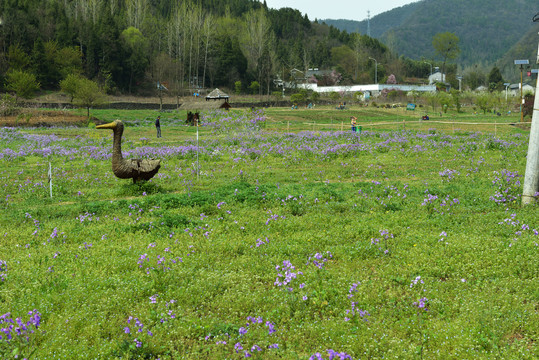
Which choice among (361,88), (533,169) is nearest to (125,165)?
(533,169)

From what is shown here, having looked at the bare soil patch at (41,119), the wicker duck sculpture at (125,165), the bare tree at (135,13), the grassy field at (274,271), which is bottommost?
the grassy field at (274,271)

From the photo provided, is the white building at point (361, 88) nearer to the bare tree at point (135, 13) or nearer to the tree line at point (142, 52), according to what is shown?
Answer: the tree line at point (142, 52)

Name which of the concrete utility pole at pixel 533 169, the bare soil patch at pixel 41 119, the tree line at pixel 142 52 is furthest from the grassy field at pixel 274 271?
the tree line at pixel 142 52

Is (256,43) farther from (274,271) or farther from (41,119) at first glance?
(274,271)

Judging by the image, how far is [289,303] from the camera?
6418 millimetres

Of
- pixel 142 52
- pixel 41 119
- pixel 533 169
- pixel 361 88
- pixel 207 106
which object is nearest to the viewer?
pixel 533 169

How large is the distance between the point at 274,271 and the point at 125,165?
24.2 ft

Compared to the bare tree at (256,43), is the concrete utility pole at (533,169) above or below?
below

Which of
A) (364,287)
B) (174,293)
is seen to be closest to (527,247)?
(364,287)

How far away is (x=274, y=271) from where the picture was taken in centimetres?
751

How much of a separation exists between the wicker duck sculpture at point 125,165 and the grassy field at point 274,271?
0.47 metres

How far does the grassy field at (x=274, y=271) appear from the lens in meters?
5.47

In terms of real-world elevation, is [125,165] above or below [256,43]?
below

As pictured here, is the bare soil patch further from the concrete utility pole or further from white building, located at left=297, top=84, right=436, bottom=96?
white building, located at left=297, top=84, right=436, bottom=96
